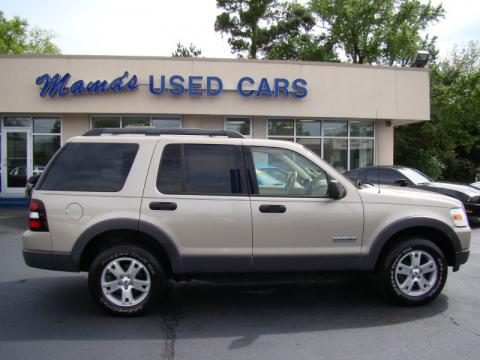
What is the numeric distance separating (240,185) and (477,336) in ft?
8.59

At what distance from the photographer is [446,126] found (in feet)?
→ 86.5

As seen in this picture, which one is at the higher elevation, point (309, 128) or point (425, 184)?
point (309, 128)

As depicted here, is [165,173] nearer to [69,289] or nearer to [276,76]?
[69,289]

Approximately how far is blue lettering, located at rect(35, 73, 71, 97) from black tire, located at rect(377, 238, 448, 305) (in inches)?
533

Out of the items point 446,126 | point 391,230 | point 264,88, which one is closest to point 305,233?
point 391,230

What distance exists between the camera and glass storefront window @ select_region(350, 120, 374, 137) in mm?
17656

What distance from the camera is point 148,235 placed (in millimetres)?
4613

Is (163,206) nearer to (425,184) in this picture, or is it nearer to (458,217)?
(458,217)

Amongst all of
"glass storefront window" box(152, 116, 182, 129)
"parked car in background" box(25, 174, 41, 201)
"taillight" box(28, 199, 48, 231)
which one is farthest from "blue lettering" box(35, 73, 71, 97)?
"taillight" box(28, 199, 48, 231)

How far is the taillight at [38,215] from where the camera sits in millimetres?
4543

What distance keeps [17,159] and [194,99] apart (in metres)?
6.64

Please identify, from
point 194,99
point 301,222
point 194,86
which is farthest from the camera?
point 194,99

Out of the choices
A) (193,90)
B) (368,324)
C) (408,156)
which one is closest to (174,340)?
(368,324)

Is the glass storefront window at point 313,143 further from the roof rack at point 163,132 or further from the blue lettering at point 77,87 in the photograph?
the roof rack at point 163,132
